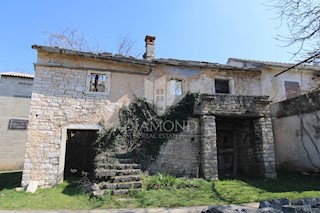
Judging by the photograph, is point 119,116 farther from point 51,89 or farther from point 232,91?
point 232,91

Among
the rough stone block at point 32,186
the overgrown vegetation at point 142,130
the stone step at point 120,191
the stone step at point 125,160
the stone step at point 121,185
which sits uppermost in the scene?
the overgrown vegetation at point 142,130

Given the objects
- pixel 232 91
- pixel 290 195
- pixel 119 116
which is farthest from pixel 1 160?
pixel 290 195

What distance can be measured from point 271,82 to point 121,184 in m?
9.90

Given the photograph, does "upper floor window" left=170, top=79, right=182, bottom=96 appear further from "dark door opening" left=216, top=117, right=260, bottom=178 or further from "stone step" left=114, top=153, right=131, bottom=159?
"stone step" left=114, top=153, right=131, bottom=159

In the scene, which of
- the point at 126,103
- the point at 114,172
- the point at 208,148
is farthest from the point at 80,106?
the point at 208,148

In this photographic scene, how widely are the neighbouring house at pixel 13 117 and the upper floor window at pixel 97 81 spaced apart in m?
6.93

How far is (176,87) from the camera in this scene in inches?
432

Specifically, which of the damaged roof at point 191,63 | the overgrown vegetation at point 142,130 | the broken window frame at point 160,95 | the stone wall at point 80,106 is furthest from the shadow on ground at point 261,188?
the damaged roof at point 191,63

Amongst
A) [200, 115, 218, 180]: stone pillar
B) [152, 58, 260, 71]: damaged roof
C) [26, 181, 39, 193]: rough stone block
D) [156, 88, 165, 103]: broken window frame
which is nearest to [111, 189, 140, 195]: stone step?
[26, 181, 39, 193]: rough stone block

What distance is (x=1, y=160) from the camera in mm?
12805

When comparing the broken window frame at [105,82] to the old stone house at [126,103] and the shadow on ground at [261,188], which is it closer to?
the old stone house at [126,103]

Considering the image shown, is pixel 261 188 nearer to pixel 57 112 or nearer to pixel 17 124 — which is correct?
pixel 57 112

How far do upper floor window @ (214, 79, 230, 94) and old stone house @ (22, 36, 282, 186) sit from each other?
1.32 m

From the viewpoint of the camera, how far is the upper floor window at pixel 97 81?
948cm
